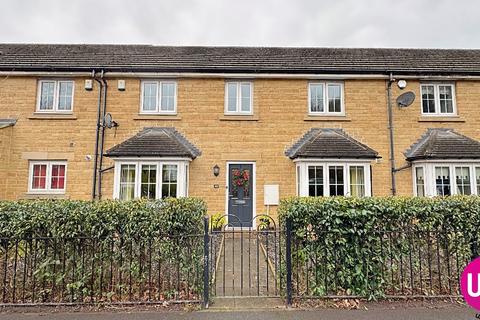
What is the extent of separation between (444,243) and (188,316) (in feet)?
13.3

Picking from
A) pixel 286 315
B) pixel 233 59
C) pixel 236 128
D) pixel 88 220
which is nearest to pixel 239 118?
pixel 236 128

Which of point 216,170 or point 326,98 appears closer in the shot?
point 216,170

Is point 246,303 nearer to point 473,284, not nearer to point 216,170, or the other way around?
point 473,284

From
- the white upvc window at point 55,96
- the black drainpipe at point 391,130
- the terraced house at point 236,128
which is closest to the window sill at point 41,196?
the terraced house at point 236,128

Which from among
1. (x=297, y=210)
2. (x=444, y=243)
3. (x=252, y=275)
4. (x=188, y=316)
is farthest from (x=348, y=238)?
(x=188, y=316)

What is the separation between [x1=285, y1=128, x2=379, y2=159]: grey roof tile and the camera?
9.74 metres

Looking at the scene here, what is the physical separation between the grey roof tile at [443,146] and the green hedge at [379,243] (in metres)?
5.75

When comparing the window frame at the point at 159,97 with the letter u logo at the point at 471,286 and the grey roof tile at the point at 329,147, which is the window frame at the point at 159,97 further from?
the letter u logo at the point at 471,286

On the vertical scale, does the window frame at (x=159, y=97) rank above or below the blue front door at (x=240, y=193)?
above

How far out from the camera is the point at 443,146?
1000 centimetres

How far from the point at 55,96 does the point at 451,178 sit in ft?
46.0

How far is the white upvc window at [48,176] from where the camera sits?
10302 mm

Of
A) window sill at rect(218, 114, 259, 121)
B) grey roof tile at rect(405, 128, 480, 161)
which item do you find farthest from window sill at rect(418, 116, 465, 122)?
window sill at rect(218, 114, 259, 121)

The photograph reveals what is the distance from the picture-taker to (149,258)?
450cm
